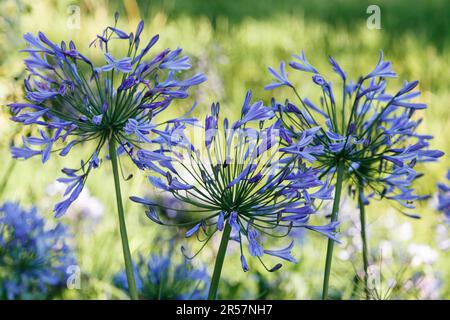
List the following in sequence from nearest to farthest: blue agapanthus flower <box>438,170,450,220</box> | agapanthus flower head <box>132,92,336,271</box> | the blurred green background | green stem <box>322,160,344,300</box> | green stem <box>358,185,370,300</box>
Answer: agapanthus flower head <box>132,92,336,271</box>, green stem <box>322,160,344,300</box>, green stem <box>358,185,370,300</box>, blue agapanthus flower <box>438,170,450,220</box>, the blurred green background

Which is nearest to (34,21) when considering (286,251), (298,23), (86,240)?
(298,23)

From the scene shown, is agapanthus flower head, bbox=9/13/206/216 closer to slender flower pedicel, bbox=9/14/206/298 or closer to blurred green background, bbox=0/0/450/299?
slender flower pedicel, bbox=9/14/206/298

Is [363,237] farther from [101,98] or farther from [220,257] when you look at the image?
[101,98]

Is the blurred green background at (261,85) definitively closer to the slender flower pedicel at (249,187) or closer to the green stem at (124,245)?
the slender flower pedicel at (249,187)

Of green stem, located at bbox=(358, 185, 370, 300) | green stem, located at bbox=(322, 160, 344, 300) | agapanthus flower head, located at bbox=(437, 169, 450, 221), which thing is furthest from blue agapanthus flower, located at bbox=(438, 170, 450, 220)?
green stem, located at bbox=(322, 160, 344, 300)

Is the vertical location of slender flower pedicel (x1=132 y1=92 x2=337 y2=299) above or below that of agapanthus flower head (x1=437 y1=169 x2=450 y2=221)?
above

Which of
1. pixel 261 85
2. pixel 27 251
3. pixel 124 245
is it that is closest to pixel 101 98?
pixel 124 245

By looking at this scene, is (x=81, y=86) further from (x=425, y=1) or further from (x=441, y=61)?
(x=425, y=1)

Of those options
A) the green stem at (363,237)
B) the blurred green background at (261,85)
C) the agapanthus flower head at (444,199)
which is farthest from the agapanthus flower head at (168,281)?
the agapanthus flower head at (444,199)
